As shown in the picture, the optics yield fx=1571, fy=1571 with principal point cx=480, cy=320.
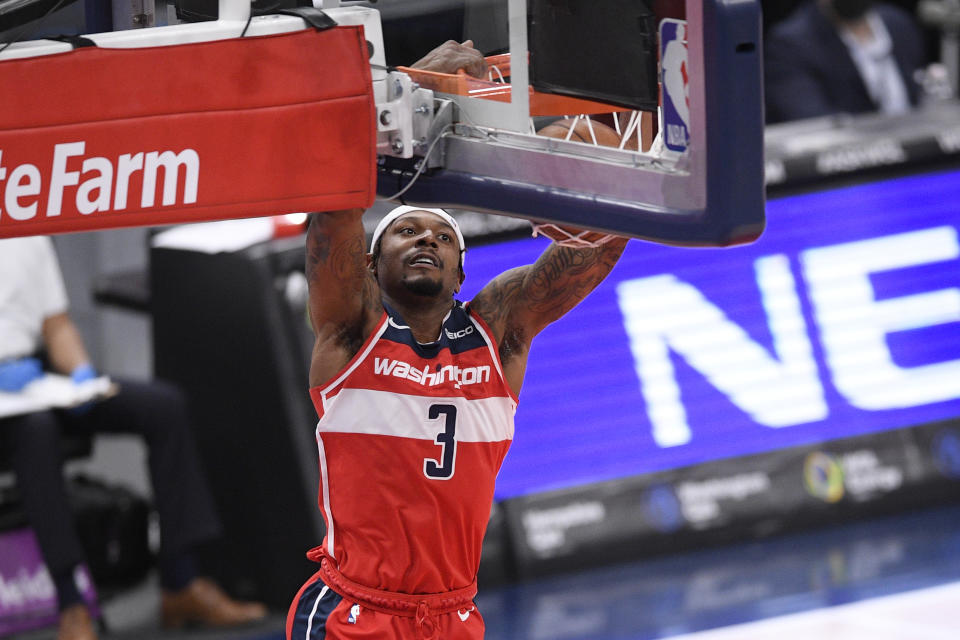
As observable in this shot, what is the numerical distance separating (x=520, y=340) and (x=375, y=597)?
0.80m

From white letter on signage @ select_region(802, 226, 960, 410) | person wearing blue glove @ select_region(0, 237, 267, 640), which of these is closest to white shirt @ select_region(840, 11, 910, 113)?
white letter on signage @ select_region(802, 226, 960, 410)

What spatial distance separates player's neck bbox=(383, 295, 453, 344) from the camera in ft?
13.6

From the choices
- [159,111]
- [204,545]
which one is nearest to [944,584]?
[204,545]

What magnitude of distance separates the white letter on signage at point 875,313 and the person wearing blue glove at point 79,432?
3.12 metres

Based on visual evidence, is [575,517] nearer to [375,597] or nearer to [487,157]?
[375,597]

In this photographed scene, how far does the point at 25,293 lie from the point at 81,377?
44cm

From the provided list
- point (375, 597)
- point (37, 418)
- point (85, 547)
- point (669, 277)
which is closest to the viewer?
point (375, 597)

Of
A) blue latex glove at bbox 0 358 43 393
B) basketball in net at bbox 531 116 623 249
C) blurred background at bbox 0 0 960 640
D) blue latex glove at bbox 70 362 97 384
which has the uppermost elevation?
basketball in net at bbox 531 116 623 249

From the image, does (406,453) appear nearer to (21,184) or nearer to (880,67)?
(21,184)

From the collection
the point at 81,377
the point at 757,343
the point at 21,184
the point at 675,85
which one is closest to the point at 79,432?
the point at 81,377

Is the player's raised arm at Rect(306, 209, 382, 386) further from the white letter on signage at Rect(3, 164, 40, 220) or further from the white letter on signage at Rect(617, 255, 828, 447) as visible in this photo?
the white letter on signage at Rect(617, 255, 828, 447)

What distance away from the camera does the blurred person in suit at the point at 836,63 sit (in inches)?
357

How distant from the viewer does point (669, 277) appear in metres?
7.56

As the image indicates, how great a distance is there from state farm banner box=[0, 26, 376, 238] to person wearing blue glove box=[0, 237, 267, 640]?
3193 mm
